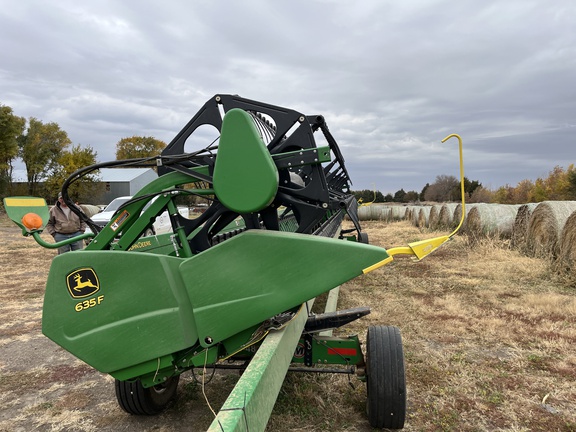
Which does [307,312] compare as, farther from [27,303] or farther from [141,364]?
[27,303]

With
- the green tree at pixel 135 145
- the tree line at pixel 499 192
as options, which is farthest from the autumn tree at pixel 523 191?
the green tree at pixel 135 145

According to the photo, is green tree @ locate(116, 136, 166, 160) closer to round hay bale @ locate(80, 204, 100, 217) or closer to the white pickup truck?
round hay bale @ locate(80, 204, 100, 217)

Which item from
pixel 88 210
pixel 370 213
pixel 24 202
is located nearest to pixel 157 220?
pixel 24 202

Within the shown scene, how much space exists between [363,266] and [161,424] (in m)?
1.98

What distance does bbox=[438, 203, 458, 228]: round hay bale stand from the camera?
14836 millimetres

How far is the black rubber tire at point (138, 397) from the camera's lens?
2.89 meters

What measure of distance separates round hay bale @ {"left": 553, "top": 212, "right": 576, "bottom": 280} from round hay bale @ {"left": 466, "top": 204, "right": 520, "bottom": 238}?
9.80 feet

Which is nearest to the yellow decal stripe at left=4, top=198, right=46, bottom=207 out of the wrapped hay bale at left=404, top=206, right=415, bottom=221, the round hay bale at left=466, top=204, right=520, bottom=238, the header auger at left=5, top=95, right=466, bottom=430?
the header auger at left=5, top=95, right=466, bottom=430

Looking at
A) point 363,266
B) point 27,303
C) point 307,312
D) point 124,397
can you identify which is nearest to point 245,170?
point 363,266

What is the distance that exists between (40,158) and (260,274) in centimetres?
4488

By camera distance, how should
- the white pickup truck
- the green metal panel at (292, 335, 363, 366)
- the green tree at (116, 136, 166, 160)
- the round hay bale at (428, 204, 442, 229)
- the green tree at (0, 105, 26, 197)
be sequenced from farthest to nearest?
the green tree at (116, 136, 166, 160) < the green tree at (0, 105, 26, 197) < the round hay bale at (428, 204, 442, 229) < the white pickup truck < the green metal panel at (292, 335, 363, 366)

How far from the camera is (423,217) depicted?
17.8 m

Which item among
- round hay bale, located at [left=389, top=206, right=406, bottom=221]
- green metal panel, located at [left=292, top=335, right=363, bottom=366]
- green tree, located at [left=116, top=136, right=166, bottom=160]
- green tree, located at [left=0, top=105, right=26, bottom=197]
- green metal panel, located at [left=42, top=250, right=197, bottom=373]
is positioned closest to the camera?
green metal panel, located at [left=42, top=250, right=197, bottom=373]

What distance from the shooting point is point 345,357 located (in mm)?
2836
